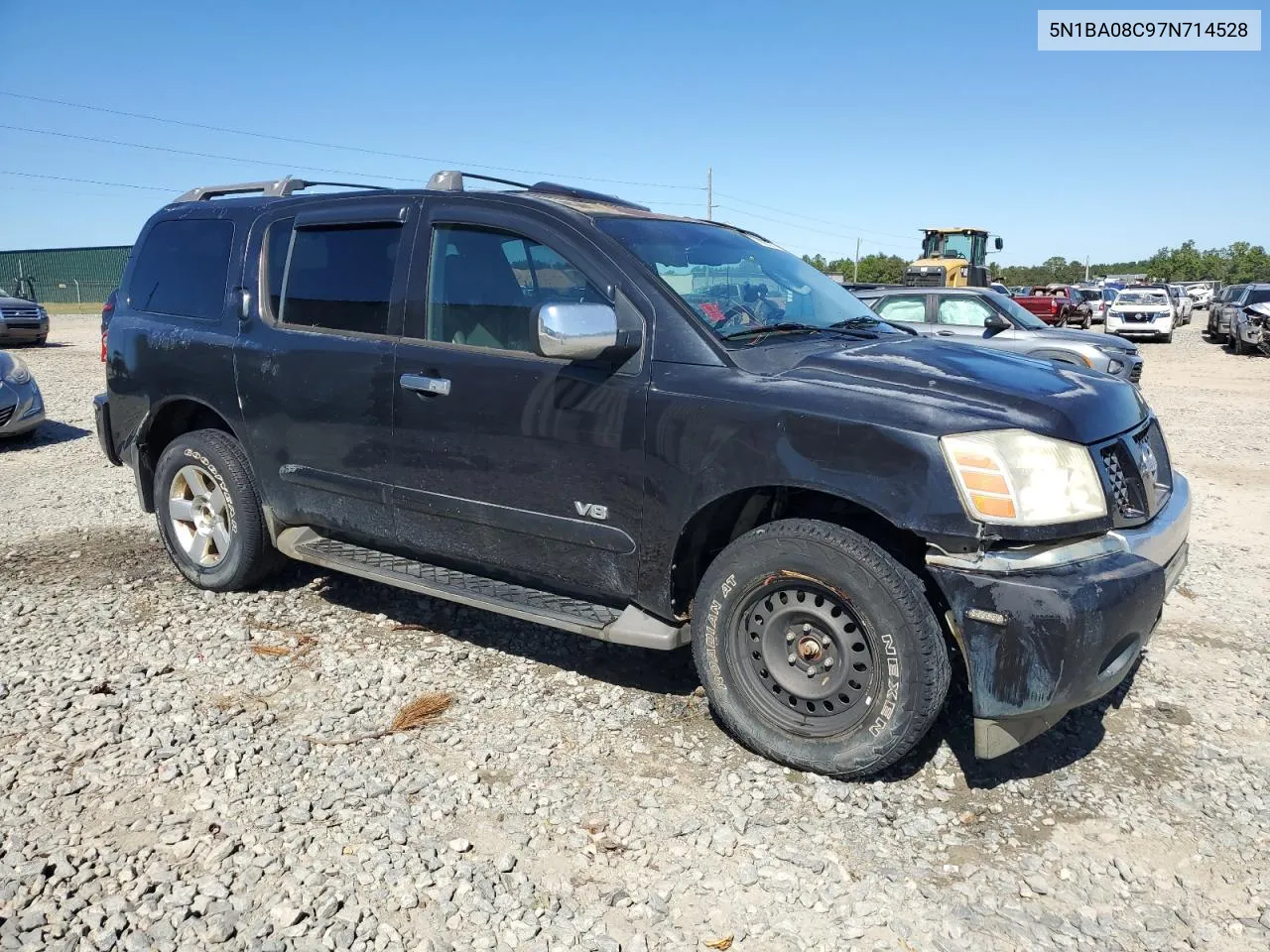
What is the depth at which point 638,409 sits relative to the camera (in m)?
3.44

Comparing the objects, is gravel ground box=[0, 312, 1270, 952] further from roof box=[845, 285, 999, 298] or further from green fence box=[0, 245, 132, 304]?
green fence box=[0, 245, 132, 304]

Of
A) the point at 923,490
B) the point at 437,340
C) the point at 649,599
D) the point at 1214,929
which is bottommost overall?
the point at 1214,929

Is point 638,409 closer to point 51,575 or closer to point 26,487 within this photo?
point 51,575

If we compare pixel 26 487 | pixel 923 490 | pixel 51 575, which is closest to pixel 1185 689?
pixel 923 490

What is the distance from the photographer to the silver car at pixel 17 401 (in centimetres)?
898

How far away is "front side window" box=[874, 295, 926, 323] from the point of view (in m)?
13.6

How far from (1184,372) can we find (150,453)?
19051 mm

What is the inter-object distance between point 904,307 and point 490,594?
1105 centimetres

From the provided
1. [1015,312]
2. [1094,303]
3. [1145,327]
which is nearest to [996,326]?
[1015,312]

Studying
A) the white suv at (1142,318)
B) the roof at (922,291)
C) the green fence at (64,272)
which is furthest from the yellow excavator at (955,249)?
the green fence at (64,272)

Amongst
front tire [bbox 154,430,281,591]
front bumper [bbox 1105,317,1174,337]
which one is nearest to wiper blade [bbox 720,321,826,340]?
front tire [bbox 154,430,281,591]

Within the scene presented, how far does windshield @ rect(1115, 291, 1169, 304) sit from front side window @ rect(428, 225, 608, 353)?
2832 cm

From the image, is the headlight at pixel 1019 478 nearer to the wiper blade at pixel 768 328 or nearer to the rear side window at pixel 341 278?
the wiper blade at pixel 768 328

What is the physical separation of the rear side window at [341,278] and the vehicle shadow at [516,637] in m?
1.46
